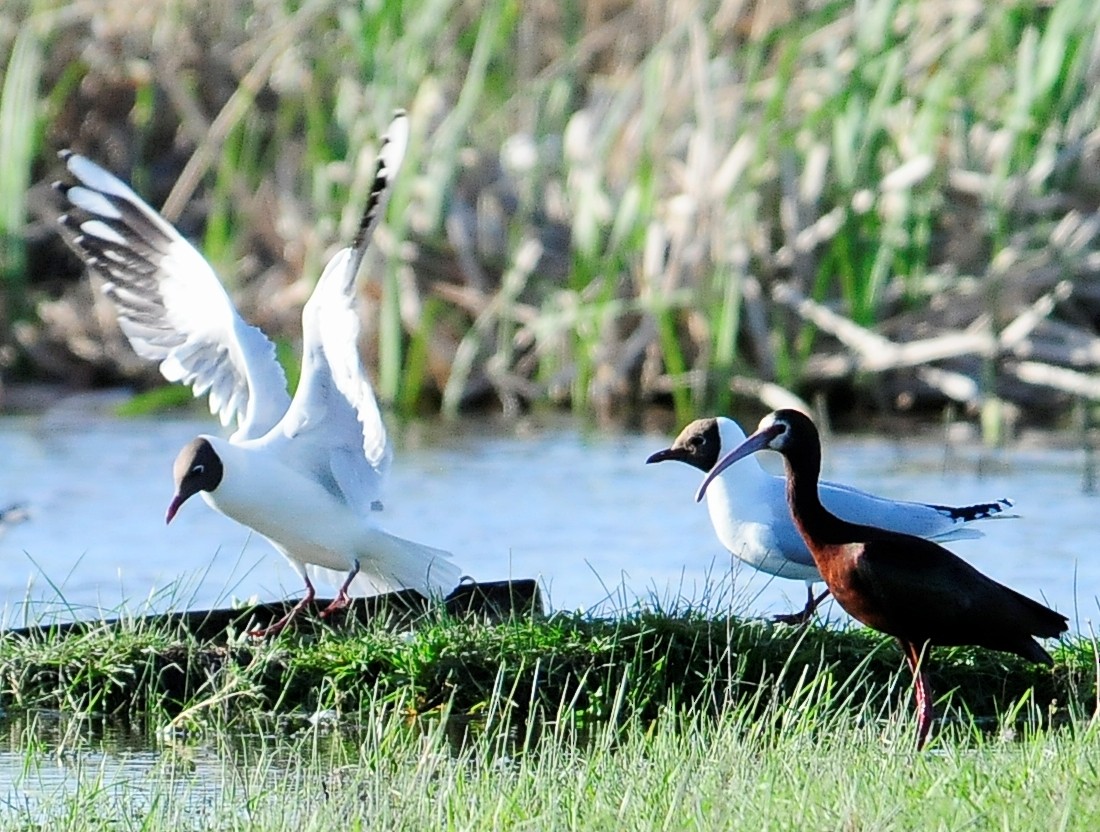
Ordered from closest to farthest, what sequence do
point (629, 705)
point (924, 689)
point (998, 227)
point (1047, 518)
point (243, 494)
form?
point (924, 689) < point (629, 705) < point (243, 494) < point (1047, 518) < point (998, 227)

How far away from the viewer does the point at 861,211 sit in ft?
43.9

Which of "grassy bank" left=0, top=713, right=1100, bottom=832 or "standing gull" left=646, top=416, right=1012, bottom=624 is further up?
"standing gull" left=646, top=416, right=1012, bottom=624

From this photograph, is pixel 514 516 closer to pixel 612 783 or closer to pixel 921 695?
pixel 921 695

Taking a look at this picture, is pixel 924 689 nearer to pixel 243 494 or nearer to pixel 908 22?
pixel 243 494

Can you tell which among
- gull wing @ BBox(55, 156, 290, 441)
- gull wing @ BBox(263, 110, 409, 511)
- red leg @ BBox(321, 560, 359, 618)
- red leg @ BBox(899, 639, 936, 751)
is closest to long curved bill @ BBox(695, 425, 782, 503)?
red leg @ BBox(899, 639, 936, 751)

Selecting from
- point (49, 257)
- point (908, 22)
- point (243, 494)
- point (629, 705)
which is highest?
point (908, 22)

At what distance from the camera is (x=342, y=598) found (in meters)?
7.51

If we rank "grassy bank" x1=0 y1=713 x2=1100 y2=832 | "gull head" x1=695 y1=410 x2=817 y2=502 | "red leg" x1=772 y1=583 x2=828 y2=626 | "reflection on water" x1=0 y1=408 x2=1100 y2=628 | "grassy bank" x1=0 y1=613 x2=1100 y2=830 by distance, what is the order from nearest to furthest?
"grassy bank" x1=0 y1=713 x2=1100 y2=832 < "grassy bank" x1=0 y1=613 x2=1100 y2=830 < "gull head" x1=695 y1=410 x2=817 y2=502 < "red leg" x1=772 y1=583 x2=828 y2=626 < "reflection on water" x1=0 y1=408 x2=1100 y2=628

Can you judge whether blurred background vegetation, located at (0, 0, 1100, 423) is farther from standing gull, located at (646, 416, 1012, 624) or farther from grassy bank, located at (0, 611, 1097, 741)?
grassy bank, located at (0, 611, 1097, 741)

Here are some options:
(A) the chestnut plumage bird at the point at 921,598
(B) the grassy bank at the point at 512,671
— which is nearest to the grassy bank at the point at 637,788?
(A) the chestnut plumage bird at the point at 921,598

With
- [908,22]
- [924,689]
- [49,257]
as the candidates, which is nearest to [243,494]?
[924,689]

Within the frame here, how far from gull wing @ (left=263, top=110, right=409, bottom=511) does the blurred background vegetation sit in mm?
5911

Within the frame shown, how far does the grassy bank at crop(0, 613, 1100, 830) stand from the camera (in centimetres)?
473

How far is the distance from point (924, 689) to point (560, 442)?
7913 mm
